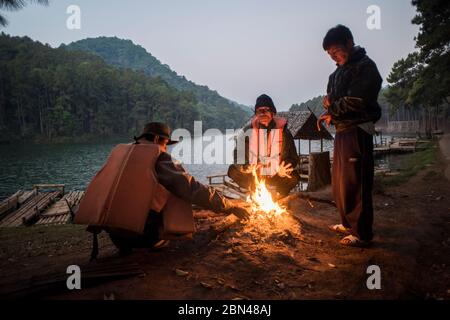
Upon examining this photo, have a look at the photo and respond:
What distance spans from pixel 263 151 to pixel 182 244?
2.78 metres

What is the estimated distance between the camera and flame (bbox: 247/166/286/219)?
5098 millimetres

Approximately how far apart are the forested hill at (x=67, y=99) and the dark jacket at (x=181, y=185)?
299 ft

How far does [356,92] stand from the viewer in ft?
12.8

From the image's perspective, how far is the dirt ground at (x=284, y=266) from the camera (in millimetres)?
2842

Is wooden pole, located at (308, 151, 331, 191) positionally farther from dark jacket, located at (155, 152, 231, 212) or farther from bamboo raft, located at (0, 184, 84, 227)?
bamboo raft, located at (0, 184, 84, 227)

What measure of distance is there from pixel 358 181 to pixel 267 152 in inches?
89.4

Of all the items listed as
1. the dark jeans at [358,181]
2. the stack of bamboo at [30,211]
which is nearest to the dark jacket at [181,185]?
the dark jeans at [358,181]

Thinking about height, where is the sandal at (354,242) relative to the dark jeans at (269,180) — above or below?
below

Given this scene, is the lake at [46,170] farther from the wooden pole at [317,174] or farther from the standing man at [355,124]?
the standing man at [355,124]

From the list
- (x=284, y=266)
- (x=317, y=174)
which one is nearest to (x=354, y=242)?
(x=284, y=266)

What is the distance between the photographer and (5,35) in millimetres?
121062

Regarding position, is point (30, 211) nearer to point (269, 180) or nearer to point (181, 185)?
point (269, 180)

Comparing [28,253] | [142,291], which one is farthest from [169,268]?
[28,253]
